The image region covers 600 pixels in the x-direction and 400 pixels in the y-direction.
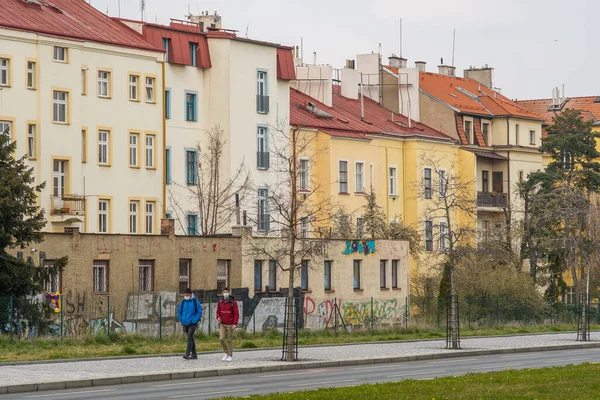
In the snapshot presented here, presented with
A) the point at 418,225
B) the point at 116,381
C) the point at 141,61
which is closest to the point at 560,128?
the point at 418,225

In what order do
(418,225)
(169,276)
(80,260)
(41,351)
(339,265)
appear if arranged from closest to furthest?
(41,351)
(80,260)
(169,276)
(339,265)
(418,225)

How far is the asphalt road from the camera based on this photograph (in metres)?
26.8

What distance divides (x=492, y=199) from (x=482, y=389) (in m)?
71.2

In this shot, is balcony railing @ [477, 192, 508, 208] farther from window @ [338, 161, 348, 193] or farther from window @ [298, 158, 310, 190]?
window @ [298, 158, 310, 190]

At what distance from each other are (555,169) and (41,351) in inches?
2461

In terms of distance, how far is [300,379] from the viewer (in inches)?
1226

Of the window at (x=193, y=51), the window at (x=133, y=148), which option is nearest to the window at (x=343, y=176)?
the window at (x=193, y=51)

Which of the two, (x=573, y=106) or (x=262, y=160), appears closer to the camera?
(x=262, y=160)

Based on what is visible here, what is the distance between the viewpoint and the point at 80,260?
5056 centimetres

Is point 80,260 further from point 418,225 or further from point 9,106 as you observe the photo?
point 418,225

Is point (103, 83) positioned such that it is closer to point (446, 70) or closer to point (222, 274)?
point (222, 274)

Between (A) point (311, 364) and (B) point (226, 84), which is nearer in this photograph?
(A) point (311, 364)

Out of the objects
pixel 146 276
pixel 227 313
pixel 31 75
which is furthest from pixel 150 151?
pixel 227 313

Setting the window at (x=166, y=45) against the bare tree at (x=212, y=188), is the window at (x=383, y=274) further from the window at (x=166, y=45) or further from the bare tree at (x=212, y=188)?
the window at (x=166, y=45)
